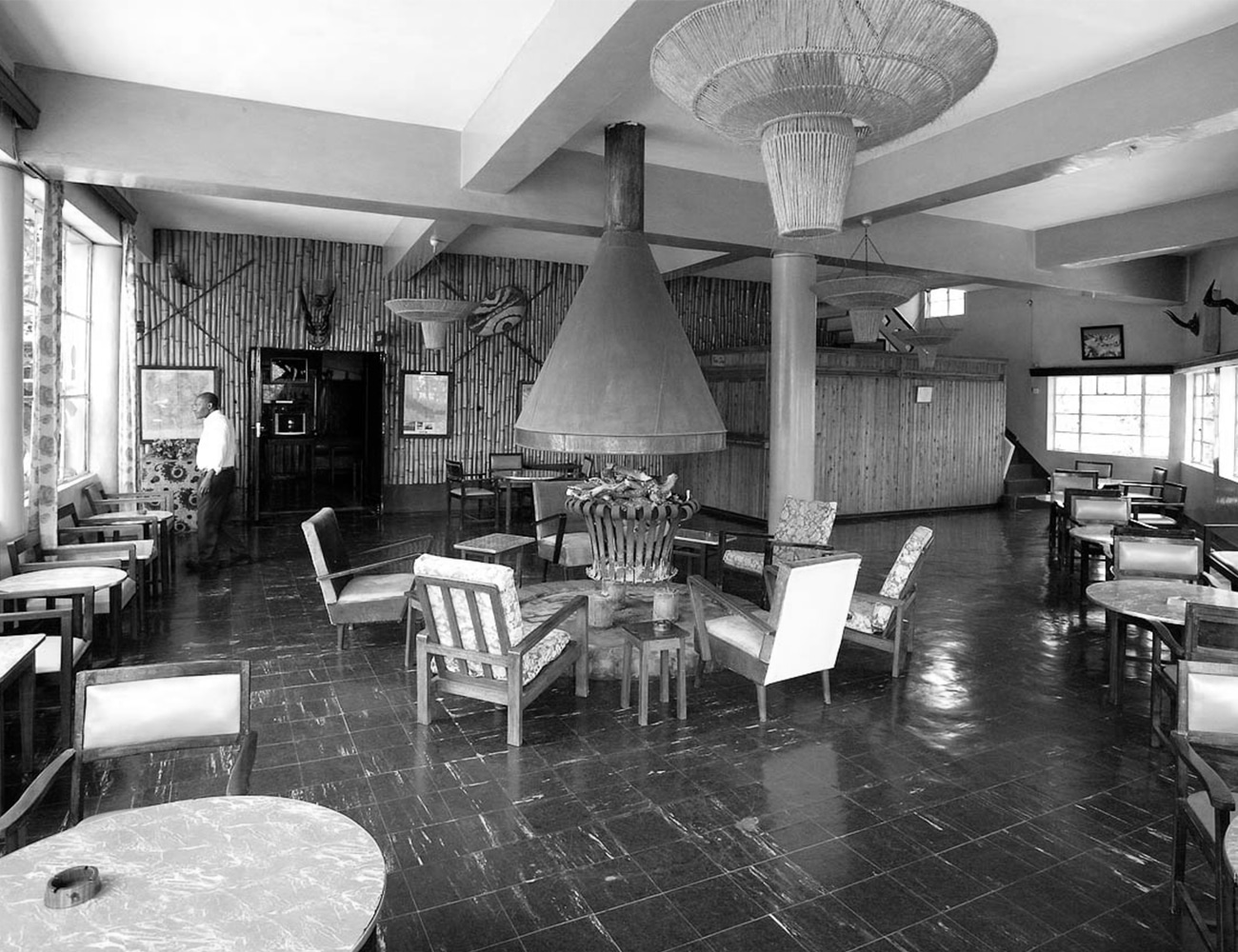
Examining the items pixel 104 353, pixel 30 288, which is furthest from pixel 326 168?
pixel 104 353

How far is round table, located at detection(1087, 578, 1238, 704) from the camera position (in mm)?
4340

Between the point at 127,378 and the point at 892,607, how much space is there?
7995mm

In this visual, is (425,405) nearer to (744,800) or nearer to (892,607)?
(892,607)

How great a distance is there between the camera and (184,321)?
11234mm

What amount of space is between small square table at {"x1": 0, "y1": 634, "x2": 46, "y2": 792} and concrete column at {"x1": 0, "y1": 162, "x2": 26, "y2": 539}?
2.32 meters

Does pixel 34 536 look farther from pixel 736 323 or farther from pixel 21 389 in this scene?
pixel 736 323

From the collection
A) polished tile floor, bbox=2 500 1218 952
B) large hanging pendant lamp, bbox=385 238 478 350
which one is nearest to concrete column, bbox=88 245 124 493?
large hanging pendant lamp, bbox=385 238 478 350

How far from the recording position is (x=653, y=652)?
493 cm

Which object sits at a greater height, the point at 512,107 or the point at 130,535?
the point at 512,107

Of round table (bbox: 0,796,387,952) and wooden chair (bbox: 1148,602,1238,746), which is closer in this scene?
round table (bbox: 0,796,387,952)

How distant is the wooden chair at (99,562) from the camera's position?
5.25 metres

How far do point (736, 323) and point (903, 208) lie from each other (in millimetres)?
7992

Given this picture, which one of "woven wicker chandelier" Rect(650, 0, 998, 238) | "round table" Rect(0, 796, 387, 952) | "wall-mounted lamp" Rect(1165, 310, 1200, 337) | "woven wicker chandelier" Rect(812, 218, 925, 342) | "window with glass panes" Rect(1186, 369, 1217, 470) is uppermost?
"wall-mounted lamp" Rect(1165, 310, 1200, 337)

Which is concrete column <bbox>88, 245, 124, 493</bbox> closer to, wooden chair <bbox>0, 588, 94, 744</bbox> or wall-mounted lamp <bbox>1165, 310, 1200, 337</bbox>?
wooden chair <bbox>0, 588, 94, 744</bbox>
